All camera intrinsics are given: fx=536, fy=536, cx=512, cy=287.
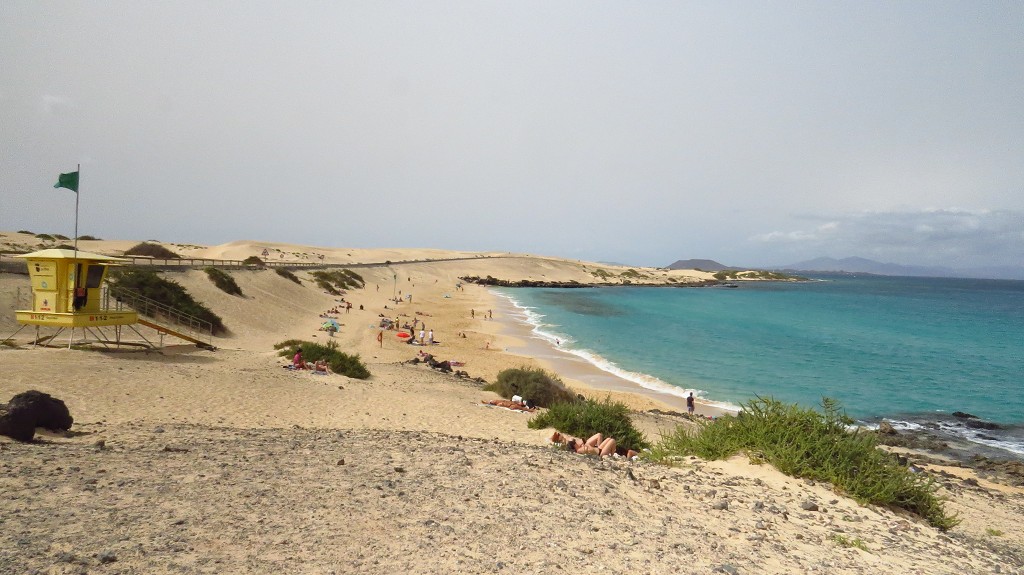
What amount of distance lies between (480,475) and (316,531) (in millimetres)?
2532

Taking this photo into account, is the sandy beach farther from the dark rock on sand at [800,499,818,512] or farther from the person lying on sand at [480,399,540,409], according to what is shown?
the person lying on sand at [480,399,540,409]

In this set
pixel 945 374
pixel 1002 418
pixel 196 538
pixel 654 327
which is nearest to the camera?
pixel 196 538

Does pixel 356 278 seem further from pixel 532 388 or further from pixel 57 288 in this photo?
pixel 532 388

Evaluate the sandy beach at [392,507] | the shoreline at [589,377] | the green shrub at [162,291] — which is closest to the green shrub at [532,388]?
the shoreline at [589,377]

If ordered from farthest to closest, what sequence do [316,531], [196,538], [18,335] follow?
[18,335] → [316,531] → [196,538]

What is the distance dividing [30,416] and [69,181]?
10.8 m

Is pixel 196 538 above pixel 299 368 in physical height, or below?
above

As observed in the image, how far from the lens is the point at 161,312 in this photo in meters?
25.5

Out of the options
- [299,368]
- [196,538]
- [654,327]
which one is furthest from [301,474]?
[654,327]

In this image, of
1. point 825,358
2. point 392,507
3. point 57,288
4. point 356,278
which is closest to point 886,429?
point 825,358

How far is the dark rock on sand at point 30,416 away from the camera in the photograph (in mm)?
7870

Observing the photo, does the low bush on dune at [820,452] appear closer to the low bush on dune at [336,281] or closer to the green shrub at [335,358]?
the green shrub at [335,358]

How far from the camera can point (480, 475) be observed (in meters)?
7.50

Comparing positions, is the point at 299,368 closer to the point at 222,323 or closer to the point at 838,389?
the point at 222,323
